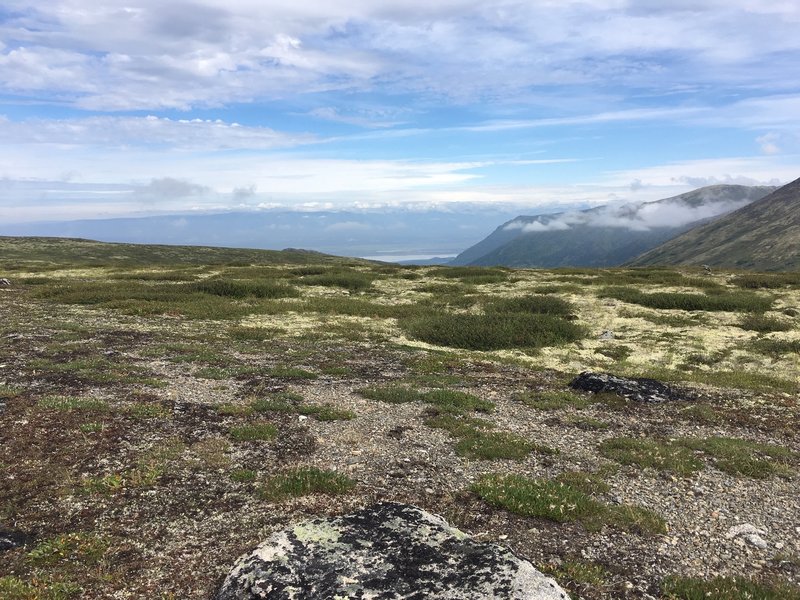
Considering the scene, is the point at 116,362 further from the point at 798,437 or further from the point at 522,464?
the point at 798,437

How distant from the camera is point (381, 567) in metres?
8.07

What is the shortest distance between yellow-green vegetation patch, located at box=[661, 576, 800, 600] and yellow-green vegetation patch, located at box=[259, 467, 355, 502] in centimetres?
728

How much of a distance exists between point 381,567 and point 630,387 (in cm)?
1757

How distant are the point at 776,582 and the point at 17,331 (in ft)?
119

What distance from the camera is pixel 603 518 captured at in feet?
38.1

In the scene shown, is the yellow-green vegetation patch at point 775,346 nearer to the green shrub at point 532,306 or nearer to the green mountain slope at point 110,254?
the green shrub at point 532,306

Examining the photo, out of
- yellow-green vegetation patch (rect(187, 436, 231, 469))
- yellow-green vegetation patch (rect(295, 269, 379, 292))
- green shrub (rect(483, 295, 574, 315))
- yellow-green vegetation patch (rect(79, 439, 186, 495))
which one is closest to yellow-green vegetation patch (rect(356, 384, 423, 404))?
yellow-green vegetation patch (rect(187, 436, 231, 469))

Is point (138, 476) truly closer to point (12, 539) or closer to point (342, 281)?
point (12, 539)

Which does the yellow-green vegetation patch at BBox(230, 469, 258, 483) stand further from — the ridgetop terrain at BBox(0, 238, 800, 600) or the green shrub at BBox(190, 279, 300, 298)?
the green shrub at BBox(190, 279, 300, 298)

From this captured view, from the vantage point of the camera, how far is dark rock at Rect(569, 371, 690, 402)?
70.8ft

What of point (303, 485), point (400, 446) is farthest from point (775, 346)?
point (303, 485)

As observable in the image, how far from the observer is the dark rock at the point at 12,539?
31.8 ft

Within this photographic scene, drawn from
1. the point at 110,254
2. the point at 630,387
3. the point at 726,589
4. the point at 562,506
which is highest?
the point at 110,254

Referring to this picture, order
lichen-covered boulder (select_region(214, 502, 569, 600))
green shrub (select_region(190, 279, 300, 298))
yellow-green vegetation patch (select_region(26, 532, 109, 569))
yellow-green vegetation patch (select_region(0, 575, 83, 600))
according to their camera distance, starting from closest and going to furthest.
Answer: lichen-covered boulder (select_region(214, 502, 569, 600)) → yellow-green vegetation patch (select_region(0, 575, 83, 600)) → yellow-green vegetation patch (select_region(26, 532, 109, 569)) → green shrub (select_region(190, 279, 300, 298))
